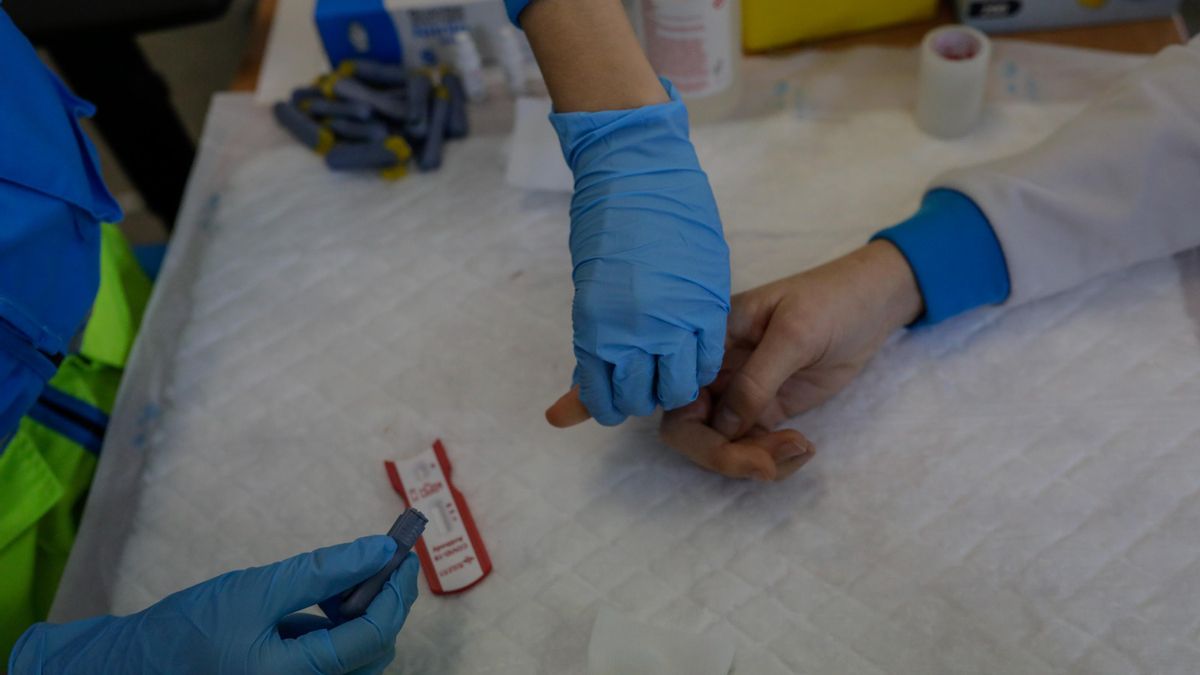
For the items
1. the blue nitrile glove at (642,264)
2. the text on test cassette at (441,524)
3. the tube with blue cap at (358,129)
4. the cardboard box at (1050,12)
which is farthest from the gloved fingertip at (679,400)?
the cardboard box at (1050,12)

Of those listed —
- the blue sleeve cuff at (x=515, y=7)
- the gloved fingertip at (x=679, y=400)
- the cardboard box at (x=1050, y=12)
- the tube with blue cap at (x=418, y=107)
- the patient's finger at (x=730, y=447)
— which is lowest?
the patient's finger at (x=730, y=447)

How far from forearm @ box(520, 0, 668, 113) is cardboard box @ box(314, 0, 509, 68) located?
1.07ft

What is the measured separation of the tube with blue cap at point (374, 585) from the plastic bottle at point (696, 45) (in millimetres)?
553

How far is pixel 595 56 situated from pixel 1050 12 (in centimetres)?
61

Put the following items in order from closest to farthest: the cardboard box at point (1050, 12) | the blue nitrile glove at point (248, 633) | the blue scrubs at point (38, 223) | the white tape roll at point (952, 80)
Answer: the blue nitrile glove at point (248, 633) → the blue scrubs at point (38, 223) → the white tape roll at point (952, 80) → the cardboard box at point (1050, 12)

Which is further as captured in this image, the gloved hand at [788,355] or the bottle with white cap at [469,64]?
the bottle with white cap at [469,64]

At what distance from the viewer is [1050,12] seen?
0.99 meters

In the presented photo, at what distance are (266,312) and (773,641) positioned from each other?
589mm

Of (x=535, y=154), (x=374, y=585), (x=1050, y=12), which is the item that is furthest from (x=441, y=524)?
(x=1050, y=12)

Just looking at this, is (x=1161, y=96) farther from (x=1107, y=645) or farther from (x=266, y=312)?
(x=266, y=312)

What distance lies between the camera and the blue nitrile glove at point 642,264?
630 mm

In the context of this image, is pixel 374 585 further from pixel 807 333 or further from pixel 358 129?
pixel 358 129

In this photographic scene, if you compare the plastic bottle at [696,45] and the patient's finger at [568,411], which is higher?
the plastic bottle at [696,45]

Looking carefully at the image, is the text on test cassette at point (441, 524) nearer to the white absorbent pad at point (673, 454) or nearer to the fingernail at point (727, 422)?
the white absorbent pad at point (673, 454)
